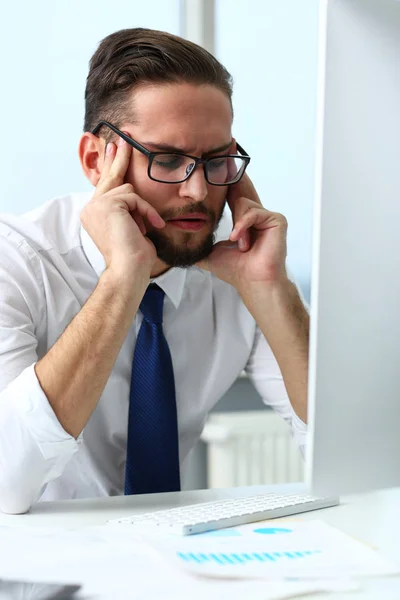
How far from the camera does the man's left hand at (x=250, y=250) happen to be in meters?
1.52

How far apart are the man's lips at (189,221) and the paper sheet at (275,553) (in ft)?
2.32

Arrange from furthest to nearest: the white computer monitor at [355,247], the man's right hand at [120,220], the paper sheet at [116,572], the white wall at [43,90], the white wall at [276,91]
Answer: the white wall at [276,91] < the white wall at [43,90] < the man's right hand at [120,220] < the white computer monitor at [355,247] < the paper sheet at [116,572]

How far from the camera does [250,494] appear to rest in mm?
1167

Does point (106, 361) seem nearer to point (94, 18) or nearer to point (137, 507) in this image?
point (137, 507)

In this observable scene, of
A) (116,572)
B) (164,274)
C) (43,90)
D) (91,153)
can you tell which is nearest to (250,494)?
(116,572)

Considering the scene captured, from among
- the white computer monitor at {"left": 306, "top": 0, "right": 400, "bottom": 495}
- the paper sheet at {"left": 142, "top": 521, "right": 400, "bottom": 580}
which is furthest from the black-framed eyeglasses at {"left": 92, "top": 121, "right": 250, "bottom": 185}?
the paper sheet at {"left": 142, "top": 521, "right": 400, "bottom": 580}

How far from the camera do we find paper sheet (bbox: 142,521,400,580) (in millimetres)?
750

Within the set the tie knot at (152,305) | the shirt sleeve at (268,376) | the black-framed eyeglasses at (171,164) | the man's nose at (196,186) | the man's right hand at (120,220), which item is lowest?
the shirt sleeve at (268,376)

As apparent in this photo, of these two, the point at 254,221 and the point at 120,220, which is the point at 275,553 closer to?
the point at 120,220

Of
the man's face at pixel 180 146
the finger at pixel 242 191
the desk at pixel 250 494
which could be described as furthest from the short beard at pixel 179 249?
the desk at pixel 250 494

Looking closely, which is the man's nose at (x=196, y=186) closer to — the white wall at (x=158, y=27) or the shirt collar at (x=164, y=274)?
the shirt collar at (x=164, y=274)

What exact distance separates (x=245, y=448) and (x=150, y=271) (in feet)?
5.49

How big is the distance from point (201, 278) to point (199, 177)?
326 mm

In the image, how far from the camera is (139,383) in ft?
4.75
